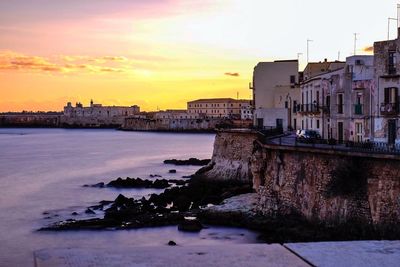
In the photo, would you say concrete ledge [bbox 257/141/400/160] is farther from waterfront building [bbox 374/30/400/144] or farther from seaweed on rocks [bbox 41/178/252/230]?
seaweed on rocks [bbox 41/178/252/230]

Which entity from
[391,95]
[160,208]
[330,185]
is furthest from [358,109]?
[160,208]

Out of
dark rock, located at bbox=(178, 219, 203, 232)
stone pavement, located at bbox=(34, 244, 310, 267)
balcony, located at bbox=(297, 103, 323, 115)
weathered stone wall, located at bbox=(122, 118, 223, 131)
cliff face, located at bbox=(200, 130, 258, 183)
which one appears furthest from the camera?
weathered stone wall, located at bbox=(122, 118, 223, 131)

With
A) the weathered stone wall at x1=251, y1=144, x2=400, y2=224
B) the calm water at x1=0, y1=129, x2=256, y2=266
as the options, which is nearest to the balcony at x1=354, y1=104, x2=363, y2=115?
the weathered stone wall at x1=251, y1=144, x2=400, y2=224

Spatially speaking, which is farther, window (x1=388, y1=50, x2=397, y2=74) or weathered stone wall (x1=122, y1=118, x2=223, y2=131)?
weathered stone wall (x1=122, y1=118, x2=223, y2=131)

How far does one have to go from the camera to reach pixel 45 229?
27828mm

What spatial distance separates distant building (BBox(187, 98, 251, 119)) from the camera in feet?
591

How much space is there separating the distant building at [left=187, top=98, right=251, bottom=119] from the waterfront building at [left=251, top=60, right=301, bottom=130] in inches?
4783

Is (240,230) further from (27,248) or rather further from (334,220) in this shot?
(27,248)

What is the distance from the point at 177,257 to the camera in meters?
12.5

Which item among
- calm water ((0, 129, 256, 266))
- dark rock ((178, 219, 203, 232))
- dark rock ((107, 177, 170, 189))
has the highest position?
dark rock ((178, 219, 203, 232))

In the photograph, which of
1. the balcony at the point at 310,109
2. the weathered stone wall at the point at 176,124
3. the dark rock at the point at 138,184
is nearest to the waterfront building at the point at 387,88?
the balcony at the point at 310,109

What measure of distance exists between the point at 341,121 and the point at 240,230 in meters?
7.77

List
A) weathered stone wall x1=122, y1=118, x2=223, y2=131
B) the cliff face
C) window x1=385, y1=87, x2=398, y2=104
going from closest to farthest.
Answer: window x1=385, y1=87, x2=398, y2=104, the cliff face, weathered stone wall x1=122, y1=118, x2=223, y2=131

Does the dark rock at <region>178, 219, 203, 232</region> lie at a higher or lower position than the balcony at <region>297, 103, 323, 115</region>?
lower
